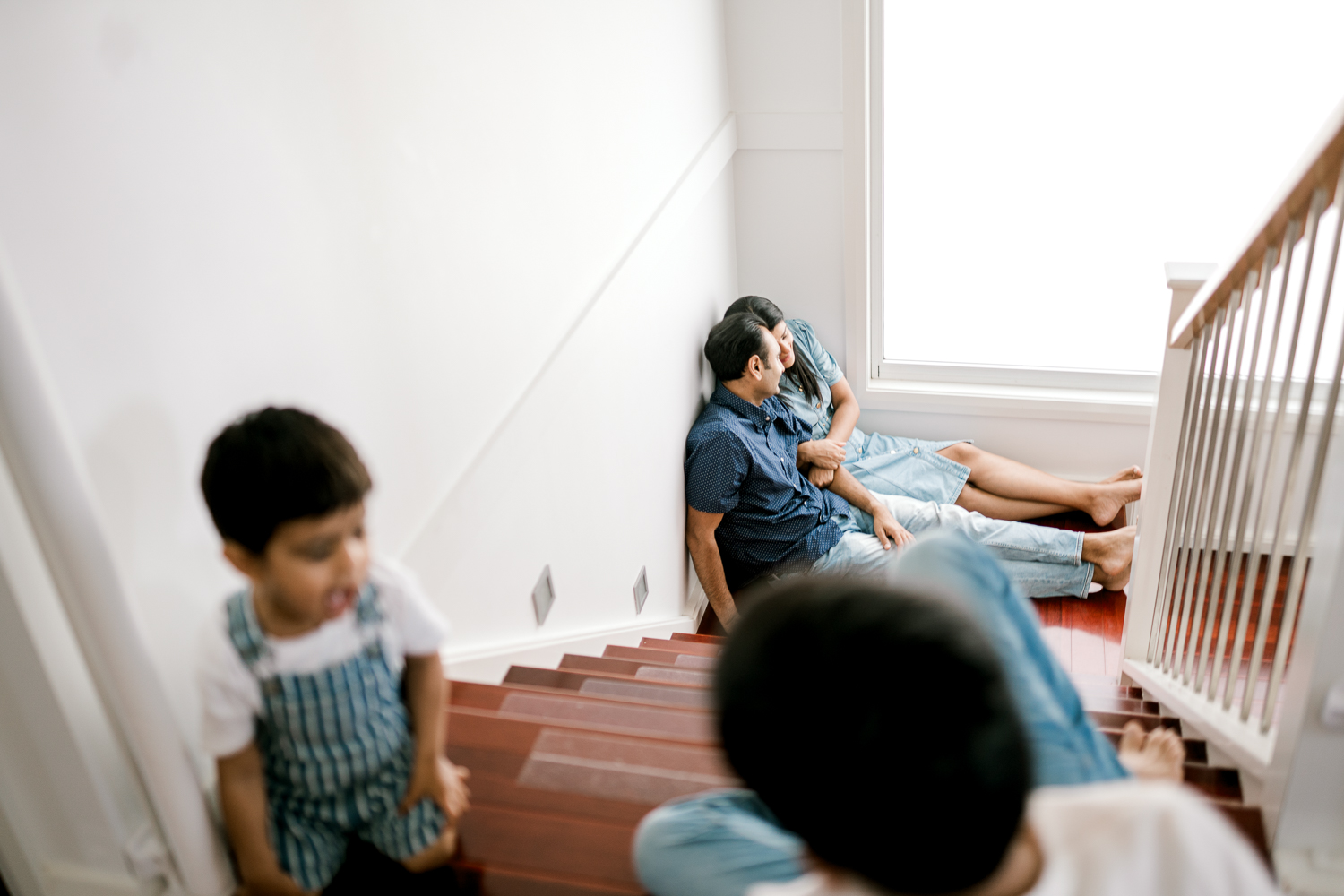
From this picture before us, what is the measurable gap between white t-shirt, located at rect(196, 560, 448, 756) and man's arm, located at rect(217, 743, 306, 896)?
0.03m

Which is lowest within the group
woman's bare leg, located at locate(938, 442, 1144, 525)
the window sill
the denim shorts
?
woman's bare leg, located at locate(938, 442, 1144, 525)

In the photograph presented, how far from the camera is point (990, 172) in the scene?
3.68 metres

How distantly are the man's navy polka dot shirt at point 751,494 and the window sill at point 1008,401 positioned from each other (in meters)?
0.90

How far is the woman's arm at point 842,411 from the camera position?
3.71 metres

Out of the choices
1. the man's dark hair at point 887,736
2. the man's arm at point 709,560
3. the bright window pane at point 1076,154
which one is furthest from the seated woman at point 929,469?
the man's dark hair at point 887,736

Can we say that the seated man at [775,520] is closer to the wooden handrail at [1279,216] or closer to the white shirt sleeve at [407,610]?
the wooden handrail at [1279,216]

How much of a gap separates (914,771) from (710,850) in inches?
23.7

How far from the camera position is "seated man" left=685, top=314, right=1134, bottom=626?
312 centimetres

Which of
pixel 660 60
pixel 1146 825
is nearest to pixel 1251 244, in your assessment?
pixel 1146 825

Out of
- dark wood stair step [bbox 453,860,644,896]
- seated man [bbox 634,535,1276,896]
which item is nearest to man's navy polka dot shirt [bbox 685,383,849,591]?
dark wood stair step [bbox 453,860,644,896]

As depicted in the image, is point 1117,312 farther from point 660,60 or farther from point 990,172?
point 660,60

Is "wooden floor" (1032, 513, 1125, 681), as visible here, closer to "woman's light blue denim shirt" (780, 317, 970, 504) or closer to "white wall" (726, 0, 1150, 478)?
"woman's light blue denim shirt" (780, 317, 970, 504)

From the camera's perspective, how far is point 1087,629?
3254mm

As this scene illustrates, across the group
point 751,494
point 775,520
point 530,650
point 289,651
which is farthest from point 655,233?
point 289,651
